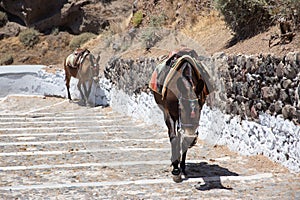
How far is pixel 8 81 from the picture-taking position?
1919cm

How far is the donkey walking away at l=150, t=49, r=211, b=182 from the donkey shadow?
9.8 inches

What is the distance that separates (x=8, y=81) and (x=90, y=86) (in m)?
5.81

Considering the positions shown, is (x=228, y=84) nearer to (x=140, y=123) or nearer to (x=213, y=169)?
(x=213, y=169)

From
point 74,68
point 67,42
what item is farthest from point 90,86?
point 67,42

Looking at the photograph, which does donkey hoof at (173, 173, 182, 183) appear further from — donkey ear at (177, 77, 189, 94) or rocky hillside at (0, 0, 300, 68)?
rocky hillside at (0, 0, 300, 68)

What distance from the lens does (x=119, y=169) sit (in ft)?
20.7

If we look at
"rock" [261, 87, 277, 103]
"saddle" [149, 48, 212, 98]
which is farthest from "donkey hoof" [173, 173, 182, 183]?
"rock" [261, 87, 277, 103]

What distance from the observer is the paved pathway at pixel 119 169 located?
203 inches

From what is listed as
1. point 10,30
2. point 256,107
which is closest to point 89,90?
point 256,107

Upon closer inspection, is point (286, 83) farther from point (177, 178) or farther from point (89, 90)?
point (89, 90)

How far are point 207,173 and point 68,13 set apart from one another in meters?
22.5

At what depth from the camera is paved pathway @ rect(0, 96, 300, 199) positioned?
203 inches

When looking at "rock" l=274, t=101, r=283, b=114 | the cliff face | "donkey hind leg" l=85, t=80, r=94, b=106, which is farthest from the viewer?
the cliff face

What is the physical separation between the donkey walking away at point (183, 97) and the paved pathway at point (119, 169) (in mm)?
461
